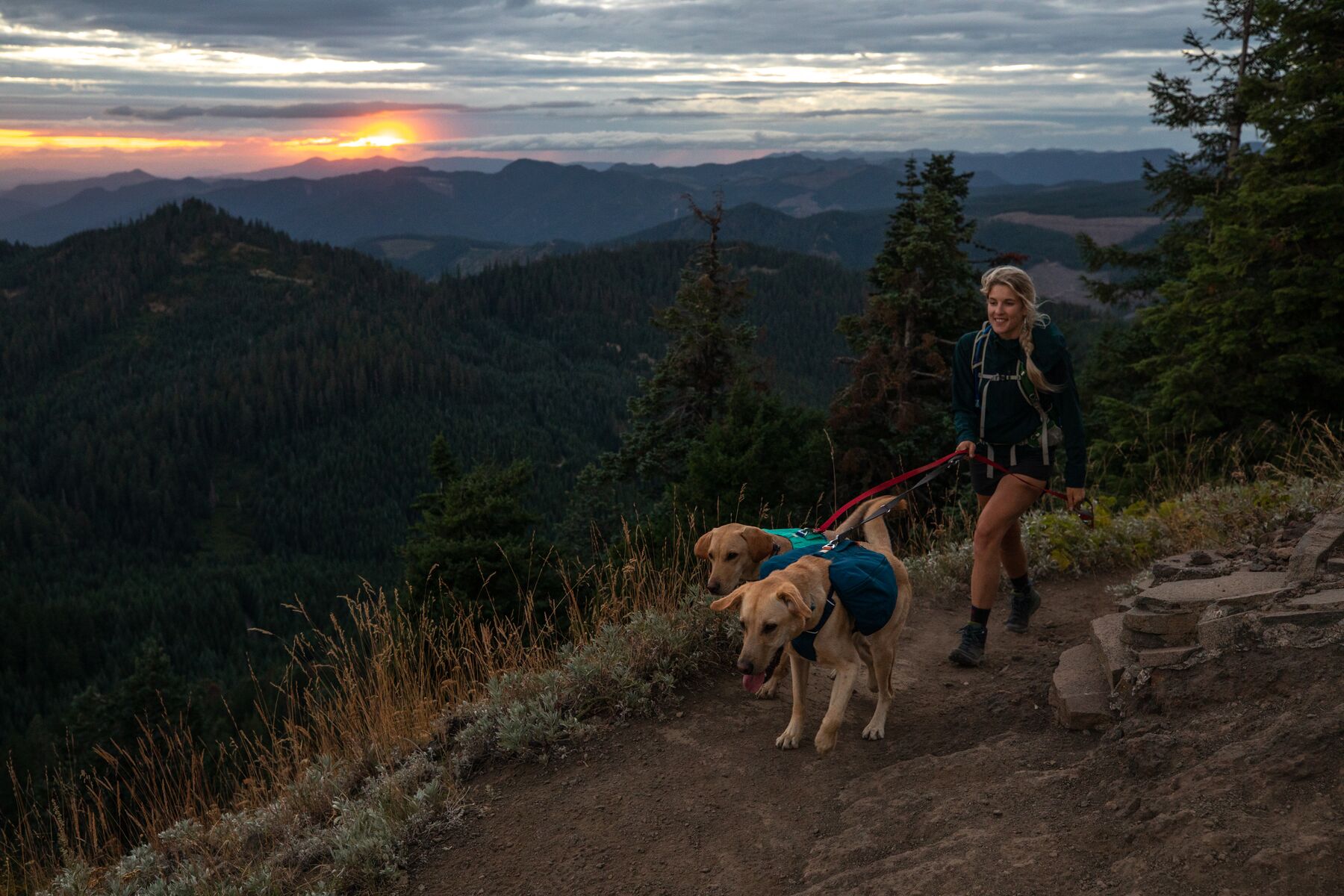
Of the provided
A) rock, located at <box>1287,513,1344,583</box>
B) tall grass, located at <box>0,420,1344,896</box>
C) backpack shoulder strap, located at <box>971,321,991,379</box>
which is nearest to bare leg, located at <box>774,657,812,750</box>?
tall grass, located at <box>0,420,1344,896</box>

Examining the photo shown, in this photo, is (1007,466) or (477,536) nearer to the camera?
(1007,466)

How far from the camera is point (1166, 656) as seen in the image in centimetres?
382

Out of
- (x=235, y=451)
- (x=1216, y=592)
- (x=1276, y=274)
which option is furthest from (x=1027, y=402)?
(x=235, y=451)

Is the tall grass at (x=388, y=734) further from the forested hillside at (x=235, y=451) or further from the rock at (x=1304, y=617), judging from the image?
the forested hillside at (x=235, y=451)

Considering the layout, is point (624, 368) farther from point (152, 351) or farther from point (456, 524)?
point (456, 524)

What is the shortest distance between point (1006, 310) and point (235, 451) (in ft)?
527

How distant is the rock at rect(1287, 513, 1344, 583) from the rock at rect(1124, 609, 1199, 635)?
1.57ft

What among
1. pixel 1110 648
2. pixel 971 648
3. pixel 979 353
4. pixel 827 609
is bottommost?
pixel 971 648

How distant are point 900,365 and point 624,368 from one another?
587 ft

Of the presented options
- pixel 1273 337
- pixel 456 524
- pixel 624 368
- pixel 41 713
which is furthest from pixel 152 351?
pixel 1273 337

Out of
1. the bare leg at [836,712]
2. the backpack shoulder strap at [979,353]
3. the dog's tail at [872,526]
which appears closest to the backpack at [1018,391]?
the backpack shoulder strap at [979,353]

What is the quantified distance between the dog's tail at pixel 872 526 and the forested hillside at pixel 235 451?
185 ft

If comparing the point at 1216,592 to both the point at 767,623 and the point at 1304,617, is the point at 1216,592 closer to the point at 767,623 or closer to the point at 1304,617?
the point at 1304,617

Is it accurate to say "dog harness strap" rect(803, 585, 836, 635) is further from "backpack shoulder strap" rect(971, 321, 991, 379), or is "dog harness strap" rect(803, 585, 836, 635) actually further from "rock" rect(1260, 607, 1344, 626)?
"rock" rect(1260, 607, 1344, 626)
